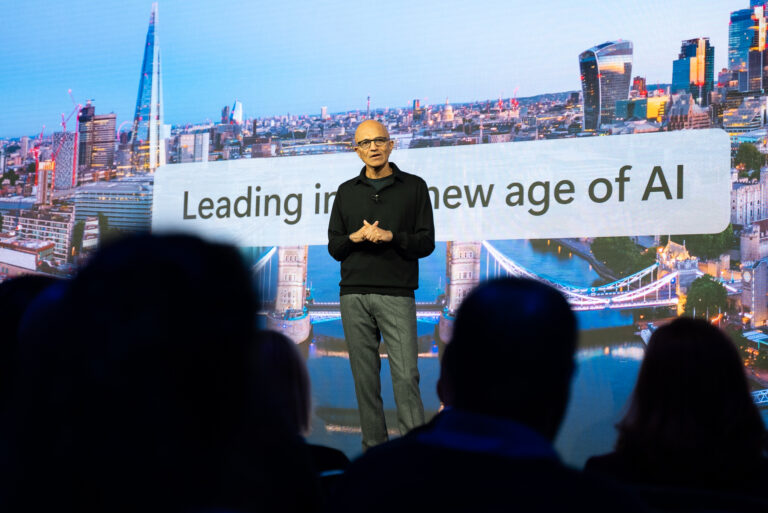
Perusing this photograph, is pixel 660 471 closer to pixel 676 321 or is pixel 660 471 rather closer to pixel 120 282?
pixel 676 321

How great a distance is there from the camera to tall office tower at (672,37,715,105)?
167 inches

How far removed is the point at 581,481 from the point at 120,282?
52 centimetres

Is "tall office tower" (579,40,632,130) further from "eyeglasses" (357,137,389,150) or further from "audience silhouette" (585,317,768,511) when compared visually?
"audience silhouette" (585,317,768,511)

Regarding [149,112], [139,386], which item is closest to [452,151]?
[149,112]

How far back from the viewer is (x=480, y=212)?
4.60m

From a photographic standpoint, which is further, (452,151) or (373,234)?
(452,151)

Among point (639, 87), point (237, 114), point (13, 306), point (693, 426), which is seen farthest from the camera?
point (237, 114)

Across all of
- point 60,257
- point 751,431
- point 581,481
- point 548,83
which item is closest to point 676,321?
point 751,431

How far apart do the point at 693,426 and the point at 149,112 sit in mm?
5012

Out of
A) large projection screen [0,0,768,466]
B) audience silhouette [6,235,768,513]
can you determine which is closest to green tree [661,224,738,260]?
large projection screen [0,0,768,466]

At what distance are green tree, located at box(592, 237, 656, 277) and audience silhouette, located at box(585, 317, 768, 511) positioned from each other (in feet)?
Result: 10.2

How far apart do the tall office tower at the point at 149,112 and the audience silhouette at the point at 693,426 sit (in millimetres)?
4782

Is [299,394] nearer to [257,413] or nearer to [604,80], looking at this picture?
[257,413]

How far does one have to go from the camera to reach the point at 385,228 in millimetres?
3346
